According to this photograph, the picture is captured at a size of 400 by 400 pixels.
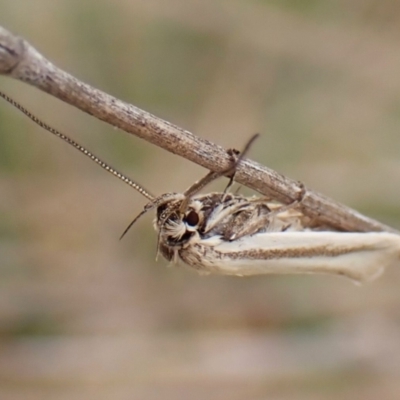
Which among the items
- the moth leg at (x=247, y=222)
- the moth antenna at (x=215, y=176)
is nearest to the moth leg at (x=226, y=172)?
the moth antenna at (x=215, y=176)

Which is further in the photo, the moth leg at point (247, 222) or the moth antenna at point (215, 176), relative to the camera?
the moth leg at point (247, 222)

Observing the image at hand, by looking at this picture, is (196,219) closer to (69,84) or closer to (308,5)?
(69,84)

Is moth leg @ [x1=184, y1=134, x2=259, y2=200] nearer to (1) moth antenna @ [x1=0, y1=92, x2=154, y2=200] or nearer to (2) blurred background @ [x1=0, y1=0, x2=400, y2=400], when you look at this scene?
(1) moth antenna @ [x1=0, y1=92, x2=154, y2=200]

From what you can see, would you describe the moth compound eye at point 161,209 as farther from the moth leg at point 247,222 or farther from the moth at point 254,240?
the moth leg at point 247,222

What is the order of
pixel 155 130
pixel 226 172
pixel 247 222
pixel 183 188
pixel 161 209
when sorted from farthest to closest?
pixel 183 188, pixel 247 222, pixel 161 209, pixel 226 172, pixel 155 130

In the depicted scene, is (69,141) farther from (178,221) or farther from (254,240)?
(254,240)

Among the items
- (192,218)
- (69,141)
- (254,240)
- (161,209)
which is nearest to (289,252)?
(254,240)

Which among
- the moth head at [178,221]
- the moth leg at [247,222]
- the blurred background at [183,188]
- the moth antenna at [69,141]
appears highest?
the blurred background at [183,188]
